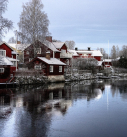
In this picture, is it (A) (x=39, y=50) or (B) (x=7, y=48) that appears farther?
(A) (x=39, y=50)

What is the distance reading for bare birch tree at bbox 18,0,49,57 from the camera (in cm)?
3769

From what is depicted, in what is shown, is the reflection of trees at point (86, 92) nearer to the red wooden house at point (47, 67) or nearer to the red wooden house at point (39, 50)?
the red wooden house at point (47, 67)

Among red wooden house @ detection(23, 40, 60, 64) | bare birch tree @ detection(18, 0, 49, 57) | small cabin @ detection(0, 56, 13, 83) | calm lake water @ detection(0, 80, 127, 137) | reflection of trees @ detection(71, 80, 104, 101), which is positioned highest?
bare birch tree @ detection(18, 0, 49, 57)

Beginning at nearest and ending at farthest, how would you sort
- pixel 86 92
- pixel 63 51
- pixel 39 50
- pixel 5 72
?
pixel 86 92 < pixel 5 72 < pixel 39 50 < pixel 63 51

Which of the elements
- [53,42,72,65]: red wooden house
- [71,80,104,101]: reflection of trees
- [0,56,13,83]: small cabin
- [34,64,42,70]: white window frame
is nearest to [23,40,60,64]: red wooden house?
[53,42,72,65]: red wooden house

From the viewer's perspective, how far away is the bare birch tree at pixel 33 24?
124 feet

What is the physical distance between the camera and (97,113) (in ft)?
45.7

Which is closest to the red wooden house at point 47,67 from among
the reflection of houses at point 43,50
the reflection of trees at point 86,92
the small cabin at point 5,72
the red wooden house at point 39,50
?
the red wooden house at point 39,50

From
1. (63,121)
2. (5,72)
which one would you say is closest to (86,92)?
(63,121)

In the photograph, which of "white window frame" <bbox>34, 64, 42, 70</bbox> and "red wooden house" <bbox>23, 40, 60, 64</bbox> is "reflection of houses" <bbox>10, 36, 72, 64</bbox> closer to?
"red wooden house" <bbox>23, 40, 60, 64</bbox>

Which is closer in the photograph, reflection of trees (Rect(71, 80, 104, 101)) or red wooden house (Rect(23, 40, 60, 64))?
reflection of trees (Rect(71, 80, 104, 101))

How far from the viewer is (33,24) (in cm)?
3744

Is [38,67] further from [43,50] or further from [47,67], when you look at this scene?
[43,50]

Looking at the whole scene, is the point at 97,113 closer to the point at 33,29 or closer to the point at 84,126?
the point at 84,126
